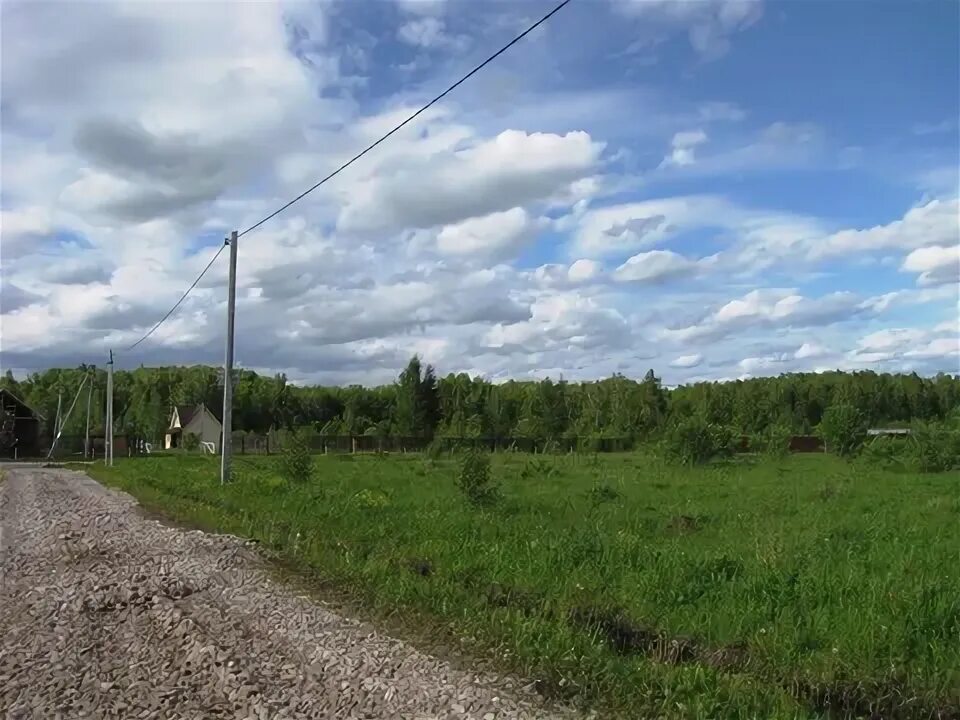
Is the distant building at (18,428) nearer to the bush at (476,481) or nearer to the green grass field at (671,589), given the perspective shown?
the green grass field at (671,589)

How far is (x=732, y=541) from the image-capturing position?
13219 millimetres

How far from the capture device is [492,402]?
92.2m

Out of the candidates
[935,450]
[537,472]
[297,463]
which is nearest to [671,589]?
[297,463]

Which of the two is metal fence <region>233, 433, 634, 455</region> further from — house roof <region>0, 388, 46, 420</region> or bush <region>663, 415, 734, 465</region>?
bush <region>663, 415, 734, 465</region>

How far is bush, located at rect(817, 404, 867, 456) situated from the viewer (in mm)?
45406

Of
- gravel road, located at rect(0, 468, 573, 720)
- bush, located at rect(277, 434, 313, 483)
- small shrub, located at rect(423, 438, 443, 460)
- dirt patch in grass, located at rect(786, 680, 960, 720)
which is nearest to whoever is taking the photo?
dirt patch in grass, located at rect(786, 680, 960, 720)

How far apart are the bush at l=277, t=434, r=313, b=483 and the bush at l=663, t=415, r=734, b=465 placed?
1913 cm

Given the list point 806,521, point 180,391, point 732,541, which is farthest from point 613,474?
point 180,391

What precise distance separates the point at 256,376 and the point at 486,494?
3795 inches

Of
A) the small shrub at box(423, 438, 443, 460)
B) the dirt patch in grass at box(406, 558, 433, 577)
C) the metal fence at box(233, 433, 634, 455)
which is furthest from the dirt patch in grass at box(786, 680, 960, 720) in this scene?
the metal fence at box(233, 433, 634, 455)

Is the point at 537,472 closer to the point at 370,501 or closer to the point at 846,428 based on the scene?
the point at 370,501

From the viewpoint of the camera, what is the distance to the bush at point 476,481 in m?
18.6

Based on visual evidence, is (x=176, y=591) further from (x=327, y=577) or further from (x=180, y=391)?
(x=180, y=391)

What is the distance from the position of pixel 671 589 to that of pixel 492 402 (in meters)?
83.0
